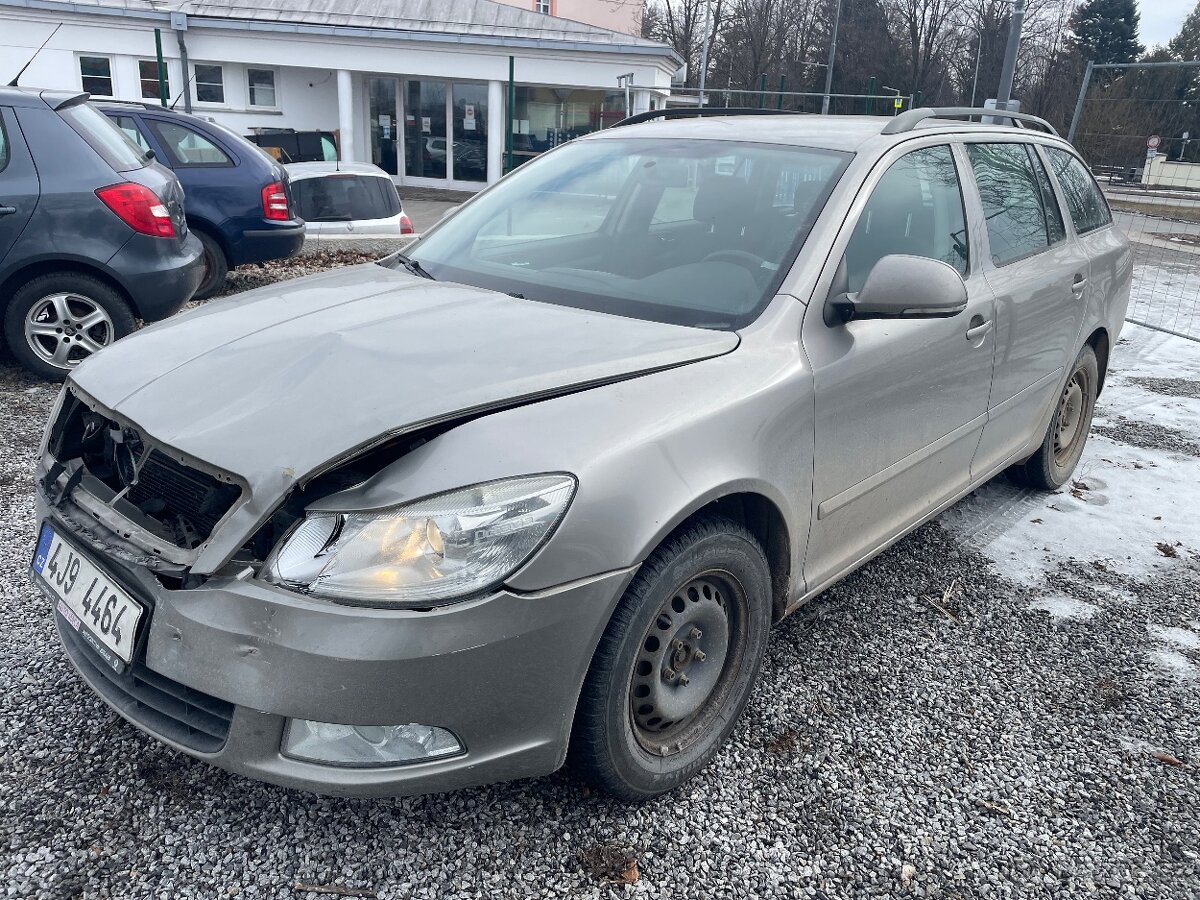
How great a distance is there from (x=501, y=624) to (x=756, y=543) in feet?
2.85

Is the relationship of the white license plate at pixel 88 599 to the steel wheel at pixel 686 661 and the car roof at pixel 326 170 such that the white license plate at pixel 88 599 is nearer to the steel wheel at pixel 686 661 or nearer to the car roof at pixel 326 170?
the steel wheel at pixel 686 661

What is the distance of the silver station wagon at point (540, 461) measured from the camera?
190 centimetres

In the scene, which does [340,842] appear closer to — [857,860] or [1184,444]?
[857,860]

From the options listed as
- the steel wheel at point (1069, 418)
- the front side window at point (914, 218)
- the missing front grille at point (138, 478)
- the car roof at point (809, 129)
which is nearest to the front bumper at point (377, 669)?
the missing front grille at point (138, 478)

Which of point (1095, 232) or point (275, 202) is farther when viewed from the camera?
point (275, 202)

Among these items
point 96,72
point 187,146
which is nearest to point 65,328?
point 187,146

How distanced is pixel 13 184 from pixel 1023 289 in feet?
17.3

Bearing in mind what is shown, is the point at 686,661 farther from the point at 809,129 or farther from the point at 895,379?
the point at 809,129

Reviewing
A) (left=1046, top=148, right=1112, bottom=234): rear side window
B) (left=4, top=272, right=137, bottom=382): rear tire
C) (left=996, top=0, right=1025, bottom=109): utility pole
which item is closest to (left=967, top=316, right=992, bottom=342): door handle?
(left=1046, top=148, right=1112, bottom=234): rear side window

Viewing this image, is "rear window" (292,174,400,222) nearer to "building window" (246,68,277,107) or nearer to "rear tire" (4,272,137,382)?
"rear tire" (4,272,137,382)

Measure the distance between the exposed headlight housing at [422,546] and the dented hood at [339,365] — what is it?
5.5 inches

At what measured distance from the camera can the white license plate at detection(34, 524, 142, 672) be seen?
6.79 ft

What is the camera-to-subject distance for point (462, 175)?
1010 inches

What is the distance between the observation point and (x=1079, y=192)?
4.60 metres
